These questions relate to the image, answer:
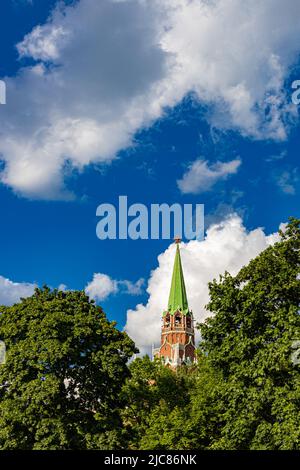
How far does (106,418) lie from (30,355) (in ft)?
15.1

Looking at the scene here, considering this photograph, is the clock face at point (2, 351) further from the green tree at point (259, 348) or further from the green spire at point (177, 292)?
the green spire at point (177, 292)

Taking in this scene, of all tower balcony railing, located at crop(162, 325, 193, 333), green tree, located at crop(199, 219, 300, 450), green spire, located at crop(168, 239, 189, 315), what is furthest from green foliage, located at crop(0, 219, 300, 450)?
tower balcony railing, located at crop(162, 325, 193, 333)

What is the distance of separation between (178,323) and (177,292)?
7.13 m

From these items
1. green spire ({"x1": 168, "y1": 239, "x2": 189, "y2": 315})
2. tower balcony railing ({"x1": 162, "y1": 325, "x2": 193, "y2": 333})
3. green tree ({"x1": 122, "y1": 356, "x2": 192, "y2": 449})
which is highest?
green spire ({"x1": 168, "y1": 239, "x2": 189, "y2": 315})

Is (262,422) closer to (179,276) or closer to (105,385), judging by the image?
(105,385)

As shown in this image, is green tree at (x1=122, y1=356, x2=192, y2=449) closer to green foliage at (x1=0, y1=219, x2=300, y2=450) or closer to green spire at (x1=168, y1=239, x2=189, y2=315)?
green foliage at (x1=0, y1=219, x2=300, y2=450)

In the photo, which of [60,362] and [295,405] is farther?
[60,362]

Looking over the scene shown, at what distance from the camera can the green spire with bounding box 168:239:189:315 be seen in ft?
387

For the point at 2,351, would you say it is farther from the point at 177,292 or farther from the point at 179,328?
the point at 177,292

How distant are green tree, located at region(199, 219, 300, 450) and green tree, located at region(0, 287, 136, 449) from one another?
493cm

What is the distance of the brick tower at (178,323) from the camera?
11756 cm

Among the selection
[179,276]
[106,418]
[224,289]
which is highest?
[179,276]
